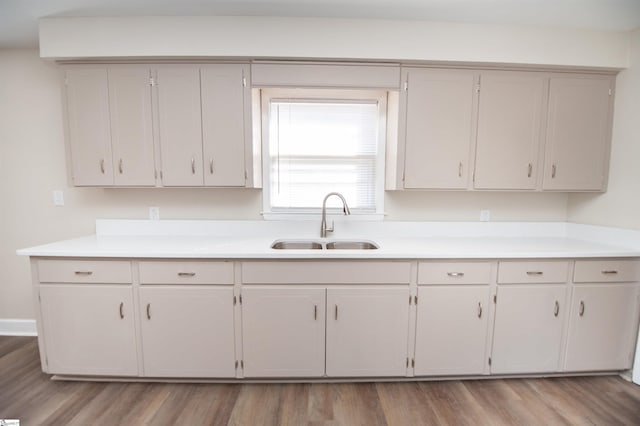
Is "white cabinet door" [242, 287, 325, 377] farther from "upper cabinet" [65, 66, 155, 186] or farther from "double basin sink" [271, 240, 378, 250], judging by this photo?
"upper cabinet" [65, 66, 155, 186]

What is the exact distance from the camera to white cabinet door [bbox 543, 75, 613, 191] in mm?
2102

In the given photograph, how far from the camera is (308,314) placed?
1.84 metres

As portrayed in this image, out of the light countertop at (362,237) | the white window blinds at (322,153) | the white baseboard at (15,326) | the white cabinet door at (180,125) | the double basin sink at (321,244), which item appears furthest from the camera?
the white baseboard at (15,326)

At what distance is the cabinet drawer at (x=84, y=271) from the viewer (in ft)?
5.97

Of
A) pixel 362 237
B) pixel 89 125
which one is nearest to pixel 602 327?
pixel 362 237

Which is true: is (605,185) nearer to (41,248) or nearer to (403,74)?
(403,74)

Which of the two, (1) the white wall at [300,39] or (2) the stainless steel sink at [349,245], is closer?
(1) the white wall at [300,39]

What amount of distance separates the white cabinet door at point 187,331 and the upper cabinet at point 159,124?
80cm

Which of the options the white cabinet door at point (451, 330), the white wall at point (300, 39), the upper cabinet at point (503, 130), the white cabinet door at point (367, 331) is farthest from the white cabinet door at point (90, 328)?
the upper cabinet at point (503, 130)

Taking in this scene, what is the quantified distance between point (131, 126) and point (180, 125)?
14.0 inches

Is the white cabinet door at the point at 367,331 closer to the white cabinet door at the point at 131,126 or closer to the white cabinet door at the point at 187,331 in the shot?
the white cabinet door at the point at 187,331

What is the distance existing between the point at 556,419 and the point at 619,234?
1.42m

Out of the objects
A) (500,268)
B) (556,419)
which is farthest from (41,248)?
(556,419)

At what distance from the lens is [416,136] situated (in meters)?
2.10
